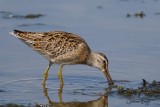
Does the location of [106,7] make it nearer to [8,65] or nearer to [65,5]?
[65,5]

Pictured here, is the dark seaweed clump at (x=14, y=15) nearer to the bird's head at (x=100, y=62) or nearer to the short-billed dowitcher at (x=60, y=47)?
the short-billed dowitcher at (x=60, y=47)

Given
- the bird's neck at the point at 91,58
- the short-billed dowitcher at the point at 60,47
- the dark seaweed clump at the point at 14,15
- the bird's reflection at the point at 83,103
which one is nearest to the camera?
the bird's reflection at the point at 83,103

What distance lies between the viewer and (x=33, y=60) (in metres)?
12.5

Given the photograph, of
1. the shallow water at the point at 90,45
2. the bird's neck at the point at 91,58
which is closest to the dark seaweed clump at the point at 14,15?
the shallow water at the point at 90,45

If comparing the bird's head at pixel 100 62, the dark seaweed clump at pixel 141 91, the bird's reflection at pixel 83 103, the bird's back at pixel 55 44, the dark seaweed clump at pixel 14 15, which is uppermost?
the dark seaweed clump at pixel 14 15

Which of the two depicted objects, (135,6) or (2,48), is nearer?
(2,48)

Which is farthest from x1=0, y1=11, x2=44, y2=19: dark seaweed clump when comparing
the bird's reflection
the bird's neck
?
the bird's reflection

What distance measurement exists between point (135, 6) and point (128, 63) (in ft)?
16.1

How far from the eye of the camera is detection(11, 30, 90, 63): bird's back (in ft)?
38.4

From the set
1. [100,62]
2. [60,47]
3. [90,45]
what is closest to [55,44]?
[60,47]

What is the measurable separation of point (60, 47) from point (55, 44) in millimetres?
107

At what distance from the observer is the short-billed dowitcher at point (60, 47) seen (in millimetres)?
11695

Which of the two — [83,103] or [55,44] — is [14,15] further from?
[83,103]

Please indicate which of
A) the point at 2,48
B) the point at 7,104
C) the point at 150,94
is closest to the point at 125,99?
the point at 150,94
